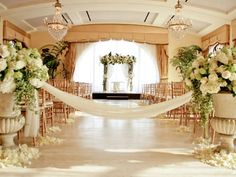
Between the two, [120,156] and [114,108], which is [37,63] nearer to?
[114,108]

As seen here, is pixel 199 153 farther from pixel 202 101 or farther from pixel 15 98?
pixel 15 98

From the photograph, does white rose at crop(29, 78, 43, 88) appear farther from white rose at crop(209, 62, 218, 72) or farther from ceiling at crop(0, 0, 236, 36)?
ceiling at crop(0, 0, 236, 36)

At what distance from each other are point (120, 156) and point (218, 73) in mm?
1578

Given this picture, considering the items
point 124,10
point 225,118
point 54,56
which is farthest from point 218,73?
point 54,56

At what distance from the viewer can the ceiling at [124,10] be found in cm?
921

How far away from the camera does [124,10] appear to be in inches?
409

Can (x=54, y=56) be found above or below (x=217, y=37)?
below

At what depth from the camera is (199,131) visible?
18.6 feet

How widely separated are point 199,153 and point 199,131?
193 cm

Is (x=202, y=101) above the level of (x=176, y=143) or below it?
above

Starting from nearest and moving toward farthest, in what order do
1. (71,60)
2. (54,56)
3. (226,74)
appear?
(226,74) → (54,56) → (71,60)

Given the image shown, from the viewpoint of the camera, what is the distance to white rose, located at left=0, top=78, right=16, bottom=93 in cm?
347

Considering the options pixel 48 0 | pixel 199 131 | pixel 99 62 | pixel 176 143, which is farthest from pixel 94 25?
pixel 176 143

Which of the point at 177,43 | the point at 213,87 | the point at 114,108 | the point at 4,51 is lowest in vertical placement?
the point at 114,108
